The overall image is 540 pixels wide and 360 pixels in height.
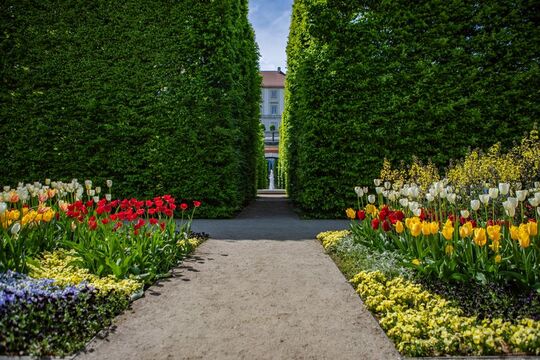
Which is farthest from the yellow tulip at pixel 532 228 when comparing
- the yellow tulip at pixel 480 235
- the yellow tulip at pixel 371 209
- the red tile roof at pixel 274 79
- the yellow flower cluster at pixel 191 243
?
the red tile roof at pixel 274 79

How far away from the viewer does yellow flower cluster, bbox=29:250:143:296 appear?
3.90 m

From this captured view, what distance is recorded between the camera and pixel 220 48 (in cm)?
1066

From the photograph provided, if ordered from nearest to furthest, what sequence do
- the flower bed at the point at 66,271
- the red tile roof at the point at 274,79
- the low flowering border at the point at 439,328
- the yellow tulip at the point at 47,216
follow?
the low flowering border at the point at 439,328
the flower bed at the point at 66,271
the yellow tulip at the point at 47,216
the red tile roof at the point at 274,79

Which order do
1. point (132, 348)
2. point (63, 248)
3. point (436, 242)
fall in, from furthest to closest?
point (63, 248) < point (436, 242) < point (132, 348)

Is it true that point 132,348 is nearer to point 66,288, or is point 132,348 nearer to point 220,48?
point 66,288

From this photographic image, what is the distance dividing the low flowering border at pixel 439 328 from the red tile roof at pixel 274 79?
6342 centimetres

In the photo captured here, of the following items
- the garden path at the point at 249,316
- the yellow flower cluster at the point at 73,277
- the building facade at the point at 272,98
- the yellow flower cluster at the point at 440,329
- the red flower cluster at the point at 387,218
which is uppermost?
the building facade at the point at 272,98

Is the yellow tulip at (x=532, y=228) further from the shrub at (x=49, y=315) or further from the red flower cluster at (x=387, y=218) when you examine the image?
the shrub at (x=49, y=315)

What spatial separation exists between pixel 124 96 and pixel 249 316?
8.60m

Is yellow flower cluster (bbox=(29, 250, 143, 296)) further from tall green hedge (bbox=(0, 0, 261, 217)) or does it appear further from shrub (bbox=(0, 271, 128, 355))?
tall green hedge (bbox=(0, 0, 261, 217))

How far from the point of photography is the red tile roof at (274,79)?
65250 mm

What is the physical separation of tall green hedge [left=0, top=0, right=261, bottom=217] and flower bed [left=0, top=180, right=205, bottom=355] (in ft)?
13.8

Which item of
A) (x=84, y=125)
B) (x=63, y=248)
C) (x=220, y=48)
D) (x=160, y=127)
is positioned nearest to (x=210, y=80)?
(x=220, y=48)

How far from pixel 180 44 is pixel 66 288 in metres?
8.48
